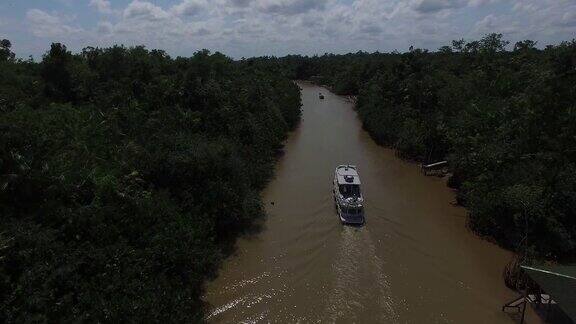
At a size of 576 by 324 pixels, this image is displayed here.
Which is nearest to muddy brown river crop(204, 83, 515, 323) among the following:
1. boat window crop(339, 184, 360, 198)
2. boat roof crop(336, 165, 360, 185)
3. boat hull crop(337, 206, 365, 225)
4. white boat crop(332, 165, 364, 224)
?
boat hull crop(337, 206, 365, 225)

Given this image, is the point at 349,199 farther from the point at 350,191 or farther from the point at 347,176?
the point at 347,176

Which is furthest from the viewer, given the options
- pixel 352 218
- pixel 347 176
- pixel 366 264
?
pixel 347 176

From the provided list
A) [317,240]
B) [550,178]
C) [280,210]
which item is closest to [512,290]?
[550,178]

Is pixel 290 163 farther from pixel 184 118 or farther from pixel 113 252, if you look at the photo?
pixel 113 252

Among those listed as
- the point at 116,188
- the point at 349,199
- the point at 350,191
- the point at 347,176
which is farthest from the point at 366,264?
the point at 116,188

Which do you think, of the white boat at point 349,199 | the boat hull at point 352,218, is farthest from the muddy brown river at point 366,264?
the white boat at point 349,199

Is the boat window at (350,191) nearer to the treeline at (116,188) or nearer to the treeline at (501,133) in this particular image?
the treeline at (116,188)

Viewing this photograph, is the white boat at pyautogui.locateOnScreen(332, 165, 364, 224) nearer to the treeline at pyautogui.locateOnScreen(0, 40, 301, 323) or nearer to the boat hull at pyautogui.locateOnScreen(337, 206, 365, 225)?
the boat hull at pyautogui.locateOnScreen(337, 206, 365, 225)
